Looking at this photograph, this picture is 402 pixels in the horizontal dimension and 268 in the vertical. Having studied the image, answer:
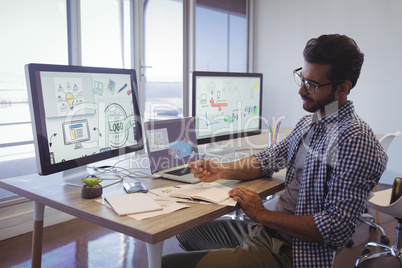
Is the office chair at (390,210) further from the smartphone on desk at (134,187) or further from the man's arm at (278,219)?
the smartphone on desk at (134,187)

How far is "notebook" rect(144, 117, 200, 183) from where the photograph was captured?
176cm

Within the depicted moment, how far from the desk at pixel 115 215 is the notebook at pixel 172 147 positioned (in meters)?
0.09

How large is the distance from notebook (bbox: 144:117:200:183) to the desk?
0.09m

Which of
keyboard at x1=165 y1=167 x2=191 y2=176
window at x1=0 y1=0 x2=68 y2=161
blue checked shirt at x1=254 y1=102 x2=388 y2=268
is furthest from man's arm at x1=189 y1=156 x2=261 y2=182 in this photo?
window at x1=0 y1=0 x2=68 y2=161

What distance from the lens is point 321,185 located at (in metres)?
1.35

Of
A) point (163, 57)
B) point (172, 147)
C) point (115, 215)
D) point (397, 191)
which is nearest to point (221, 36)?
point (163, 57)

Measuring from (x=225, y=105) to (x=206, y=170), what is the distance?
762 millimetres

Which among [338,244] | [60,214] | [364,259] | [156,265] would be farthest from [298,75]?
[60,214]

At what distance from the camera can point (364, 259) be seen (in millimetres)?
2389

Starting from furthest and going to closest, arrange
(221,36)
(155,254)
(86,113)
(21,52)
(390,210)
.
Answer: (221,36) < (21,52) < (390,210) < (86,113) < (155,254)

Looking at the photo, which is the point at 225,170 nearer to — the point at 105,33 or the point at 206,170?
the point at 206,170

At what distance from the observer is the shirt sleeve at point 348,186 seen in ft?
4.11

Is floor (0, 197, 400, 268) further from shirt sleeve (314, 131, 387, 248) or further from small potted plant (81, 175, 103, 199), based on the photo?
shirt sleeve (314, 131, 387, 248)

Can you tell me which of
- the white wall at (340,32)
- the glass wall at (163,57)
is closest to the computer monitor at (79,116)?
the glass wall at (163,57)
